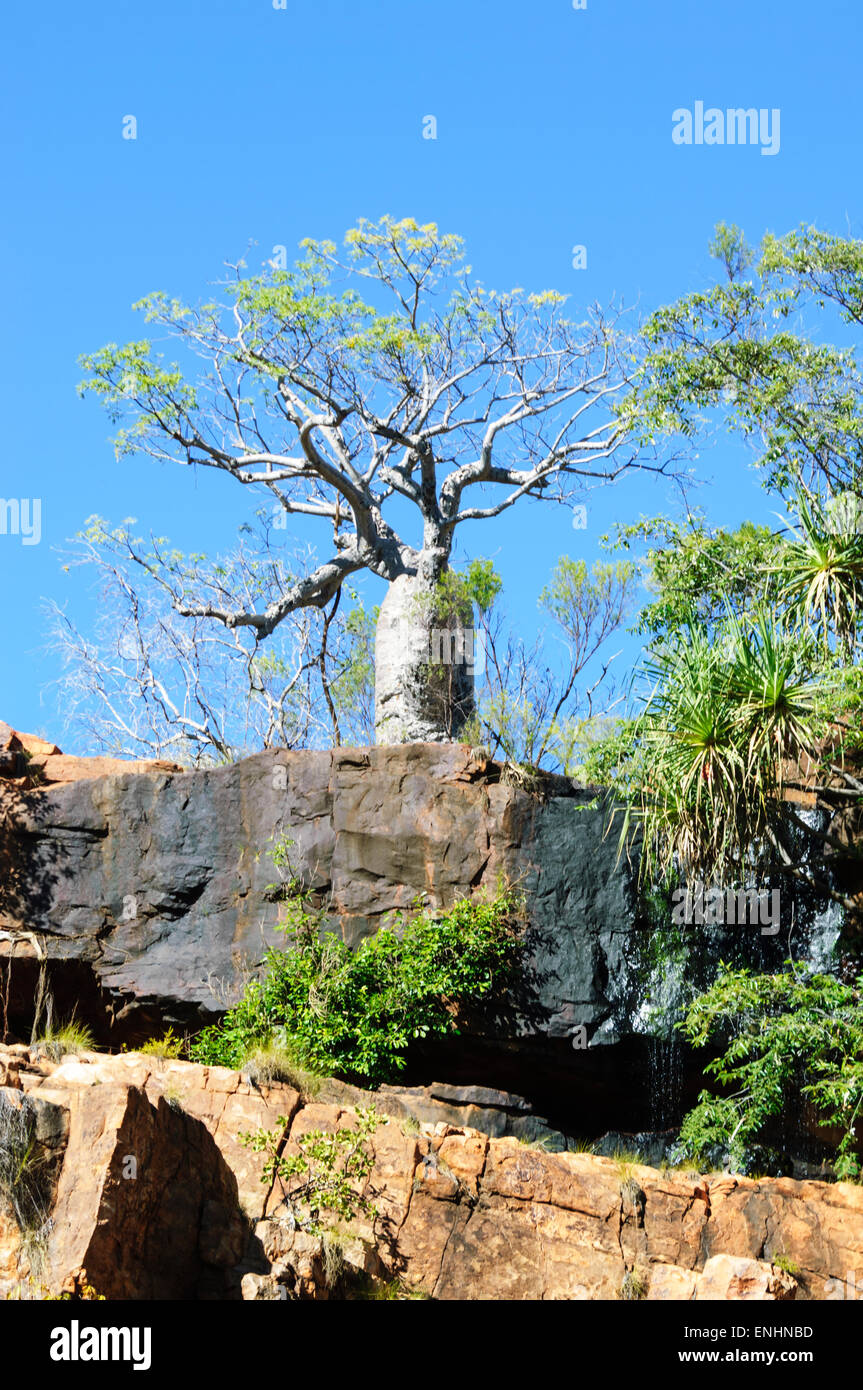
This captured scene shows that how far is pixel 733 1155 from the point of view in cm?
1423

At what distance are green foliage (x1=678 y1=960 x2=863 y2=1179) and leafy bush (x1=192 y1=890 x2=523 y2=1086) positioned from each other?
7.59ft

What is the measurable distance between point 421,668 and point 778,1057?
930cm

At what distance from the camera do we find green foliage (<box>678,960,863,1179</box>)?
45.6 ft

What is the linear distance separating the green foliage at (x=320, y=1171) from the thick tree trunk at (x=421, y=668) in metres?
8.88

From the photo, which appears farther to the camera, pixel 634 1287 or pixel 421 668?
pixel 421 668

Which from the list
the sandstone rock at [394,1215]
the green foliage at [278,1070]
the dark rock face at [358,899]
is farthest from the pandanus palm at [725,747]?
the green foliage at [278,1070]

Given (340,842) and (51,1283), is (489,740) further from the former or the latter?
(51,1283)

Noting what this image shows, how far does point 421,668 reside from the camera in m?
21.7

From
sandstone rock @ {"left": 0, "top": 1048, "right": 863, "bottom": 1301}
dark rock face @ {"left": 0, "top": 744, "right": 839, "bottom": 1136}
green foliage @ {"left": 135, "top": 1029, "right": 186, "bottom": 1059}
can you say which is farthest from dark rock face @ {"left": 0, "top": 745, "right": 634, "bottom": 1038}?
sandstone rock @ {"left": 0, "top": 1048, "right": 863, "bottom": 1301}

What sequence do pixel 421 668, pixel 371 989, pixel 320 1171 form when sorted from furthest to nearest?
1. pixel 421 668
2. pixel 371 989
3. pixel 320 1171

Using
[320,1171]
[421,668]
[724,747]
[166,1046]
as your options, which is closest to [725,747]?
[724,747]

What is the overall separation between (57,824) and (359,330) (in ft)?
32.9

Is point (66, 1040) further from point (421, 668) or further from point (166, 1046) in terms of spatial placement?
point (421, 668)

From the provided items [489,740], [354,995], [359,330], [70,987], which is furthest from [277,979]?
[359,330]
